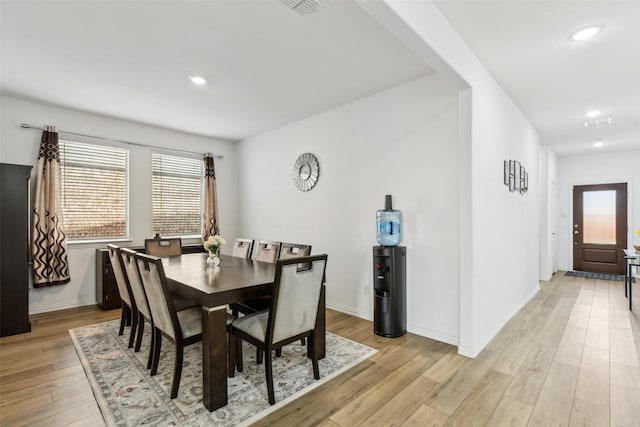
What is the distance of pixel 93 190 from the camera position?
446 centimetres

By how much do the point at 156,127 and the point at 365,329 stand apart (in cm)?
444

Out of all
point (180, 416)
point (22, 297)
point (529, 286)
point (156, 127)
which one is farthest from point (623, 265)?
point (22, 297)

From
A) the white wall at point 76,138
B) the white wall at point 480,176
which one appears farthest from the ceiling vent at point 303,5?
the white wall at point 76,138

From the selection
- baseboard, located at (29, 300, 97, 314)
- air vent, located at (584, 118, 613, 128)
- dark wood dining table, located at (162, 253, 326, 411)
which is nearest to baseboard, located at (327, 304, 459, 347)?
dark wood dining table, located at (162, 253, 326, 411)

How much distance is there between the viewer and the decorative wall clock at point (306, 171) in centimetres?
438

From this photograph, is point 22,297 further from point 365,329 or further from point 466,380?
point 466,380

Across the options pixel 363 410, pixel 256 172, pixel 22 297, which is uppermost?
pixel 256 172

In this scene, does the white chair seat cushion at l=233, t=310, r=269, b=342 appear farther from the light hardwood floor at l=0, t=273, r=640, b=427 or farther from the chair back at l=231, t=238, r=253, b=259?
the chair back at l=231, t=238, r=253, b=259

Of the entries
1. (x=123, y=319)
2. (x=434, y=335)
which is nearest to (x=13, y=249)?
(x=123, y=319)

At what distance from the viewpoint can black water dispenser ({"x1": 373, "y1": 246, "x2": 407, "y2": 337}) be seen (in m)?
3.13

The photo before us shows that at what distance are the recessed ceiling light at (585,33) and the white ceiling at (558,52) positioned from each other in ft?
0.15

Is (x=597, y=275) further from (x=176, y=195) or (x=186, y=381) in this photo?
(x=176, y=195)

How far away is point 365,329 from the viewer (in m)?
3.40

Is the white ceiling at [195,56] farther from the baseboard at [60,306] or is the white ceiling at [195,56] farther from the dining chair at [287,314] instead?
the baseboard at [60,306]
